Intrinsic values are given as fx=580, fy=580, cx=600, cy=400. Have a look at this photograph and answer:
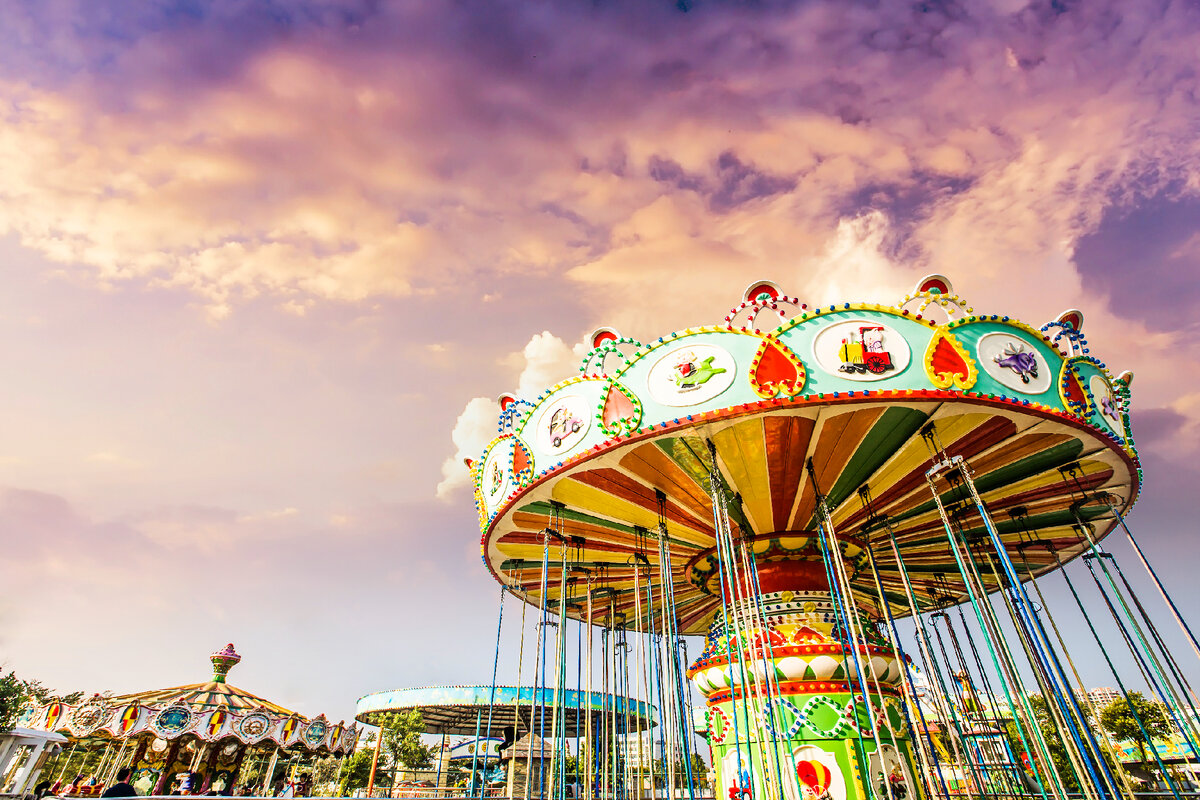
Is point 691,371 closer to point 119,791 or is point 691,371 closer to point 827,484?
point 827,484

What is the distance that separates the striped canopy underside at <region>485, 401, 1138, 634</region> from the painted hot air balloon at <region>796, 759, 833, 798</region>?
3371mm

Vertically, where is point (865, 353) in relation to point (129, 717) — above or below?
above

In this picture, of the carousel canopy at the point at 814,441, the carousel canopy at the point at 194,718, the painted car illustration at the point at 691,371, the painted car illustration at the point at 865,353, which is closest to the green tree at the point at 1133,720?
the carousel canopy at the point at 814,441

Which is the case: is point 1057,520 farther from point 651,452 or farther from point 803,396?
point 651,452

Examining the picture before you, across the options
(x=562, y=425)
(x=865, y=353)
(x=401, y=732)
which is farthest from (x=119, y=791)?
(x=401, y=732)

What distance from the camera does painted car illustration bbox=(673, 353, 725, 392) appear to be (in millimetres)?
7242

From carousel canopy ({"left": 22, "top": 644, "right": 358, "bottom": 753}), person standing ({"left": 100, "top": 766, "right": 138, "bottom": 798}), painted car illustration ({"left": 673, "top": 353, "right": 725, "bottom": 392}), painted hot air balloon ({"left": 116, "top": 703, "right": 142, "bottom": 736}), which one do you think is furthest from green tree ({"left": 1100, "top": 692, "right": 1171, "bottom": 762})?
painted hot air balloon ({"left": 116, "top": 703, "right": 142, "bottom": 736})

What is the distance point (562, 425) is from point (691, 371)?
203cm

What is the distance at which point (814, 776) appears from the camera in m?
8.20

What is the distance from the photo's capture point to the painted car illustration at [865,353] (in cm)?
685

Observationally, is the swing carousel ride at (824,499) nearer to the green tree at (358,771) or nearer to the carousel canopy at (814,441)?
the carousel canopy at (814,441)

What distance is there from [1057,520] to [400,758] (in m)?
28.8

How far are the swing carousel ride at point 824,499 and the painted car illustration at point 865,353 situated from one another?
25mm

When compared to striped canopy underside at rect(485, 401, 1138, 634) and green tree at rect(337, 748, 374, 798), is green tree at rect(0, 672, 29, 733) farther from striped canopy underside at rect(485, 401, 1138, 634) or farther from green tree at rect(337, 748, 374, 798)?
striped canopy underside at rect(485, 401, 1138, 634)
